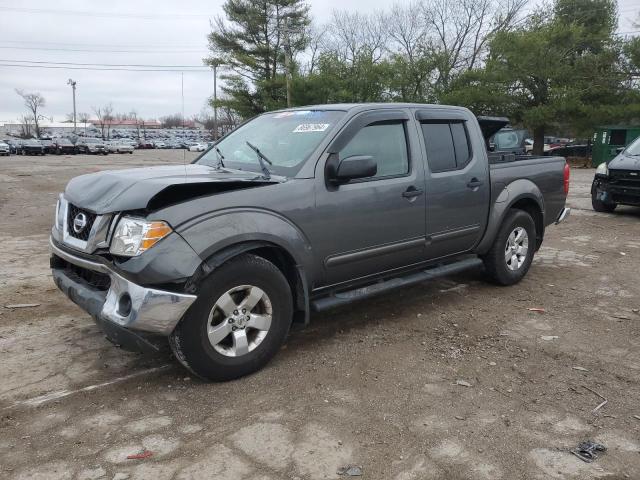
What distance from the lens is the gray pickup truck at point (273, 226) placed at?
3.16 m

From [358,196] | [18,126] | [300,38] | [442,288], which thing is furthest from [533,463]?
[18,126]

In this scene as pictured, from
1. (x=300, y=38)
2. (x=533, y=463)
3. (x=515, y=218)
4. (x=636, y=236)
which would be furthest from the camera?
(x=300, y=38)

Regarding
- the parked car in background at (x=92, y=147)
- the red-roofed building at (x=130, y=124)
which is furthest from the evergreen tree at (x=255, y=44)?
the red-roofed building at (x=130, y=124)

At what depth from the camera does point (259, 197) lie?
3.52 meters

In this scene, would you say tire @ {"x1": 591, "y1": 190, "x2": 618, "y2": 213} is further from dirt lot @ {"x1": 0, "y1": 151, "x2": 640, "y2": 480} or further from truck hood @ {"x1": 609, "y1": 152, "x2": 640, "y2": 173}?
dirt lot @ {"x1": 0, "y1": 151, "x2": 640, "y2": 480}

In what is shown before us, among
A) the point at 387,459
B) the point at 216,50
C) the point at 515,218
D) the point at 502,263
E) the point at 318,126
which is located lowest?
the point at 387,459

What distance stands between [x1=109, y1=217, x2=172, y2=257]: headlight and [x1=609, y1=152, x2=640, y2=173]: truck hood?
31.6ft

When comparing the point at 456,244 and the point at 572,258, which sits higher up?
the point at 456,244

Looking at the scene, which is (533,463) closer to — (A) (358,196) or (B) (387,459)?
(B) (387,459)

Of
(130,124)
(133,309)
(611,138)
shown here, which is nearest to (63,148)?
(611,138)

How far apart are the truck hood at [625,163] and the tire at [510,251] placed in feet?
18.1

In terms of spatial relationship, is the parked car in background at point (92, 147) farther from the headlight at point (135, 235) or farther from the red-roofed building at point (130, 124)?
the red-roofed building at point (130, 124)

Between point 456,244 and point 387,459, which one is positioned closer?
point 387,459

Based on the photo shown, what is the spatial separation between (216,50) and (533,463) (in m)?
43.6
